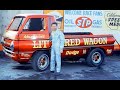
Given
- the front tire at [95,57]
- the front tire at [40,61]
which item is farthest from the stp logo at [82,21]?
the front tire at [40,61]

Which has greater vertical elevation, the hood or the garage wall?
the garage wall

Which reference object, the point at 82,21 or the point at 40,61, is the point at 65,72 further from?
the point at 82,21

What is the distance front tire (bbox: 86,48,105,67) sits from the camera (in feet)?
25.6

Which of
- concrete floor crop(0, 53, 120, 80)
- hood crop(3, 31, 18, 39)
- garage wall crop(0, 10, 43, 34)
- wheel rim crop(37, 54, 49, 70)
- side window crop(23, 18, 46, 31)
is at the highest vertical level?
garage wall crop(0, 10, 43, 34)

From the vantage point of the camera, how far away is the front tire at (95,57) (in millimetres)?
7809

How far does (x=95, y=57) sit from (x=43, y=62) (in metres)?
1.53

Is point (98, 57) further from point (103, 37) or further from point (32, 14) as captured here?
point (32, 14)

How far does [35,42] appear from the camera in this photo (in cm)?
723

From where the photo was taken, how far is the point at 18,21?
24.1 ft

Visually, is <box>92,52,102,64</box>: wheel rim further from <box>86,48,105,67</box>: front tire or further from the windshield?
the windshield

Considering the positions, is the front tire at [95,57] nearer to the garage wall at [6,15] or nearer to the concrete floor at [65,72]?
the concrete floor at [65,72]

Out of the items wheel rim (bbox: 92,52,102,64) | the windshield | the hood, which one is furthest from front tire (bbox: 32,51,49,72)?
wheel rim (bbox: 92,52,102,64)

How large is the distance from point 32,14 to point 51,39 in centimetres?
80
